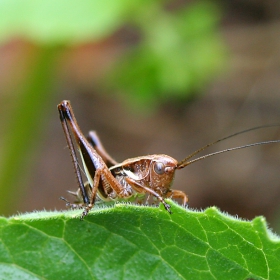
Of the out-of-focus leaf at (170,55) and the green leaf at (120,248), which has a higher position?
the out-of-focus leaf at (170,55)

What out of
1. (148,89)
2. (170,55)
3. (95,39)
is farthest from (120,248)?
(148,89)

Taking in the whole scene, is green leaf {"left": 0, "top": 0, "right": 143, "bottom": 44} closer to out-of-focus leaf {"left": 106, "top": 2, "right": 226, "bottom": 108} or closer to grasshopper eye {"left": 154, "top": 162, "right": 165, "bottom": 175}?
out-of-focus leaf {"left": 106, "top": 2, "right": 226, "bottom": 108}

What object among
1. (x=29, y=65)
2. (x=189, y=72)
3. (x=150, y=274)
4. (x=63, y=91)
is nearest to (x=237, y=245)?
(x=150, y=274)

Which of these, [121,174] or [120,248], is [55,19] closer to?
[121,174]

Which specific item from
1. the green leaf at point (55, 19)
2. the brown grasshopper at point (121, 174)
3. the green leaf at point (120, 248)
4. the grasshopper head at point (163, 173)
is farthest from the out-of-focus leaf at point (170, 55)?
the green leaf at point (120, 248)

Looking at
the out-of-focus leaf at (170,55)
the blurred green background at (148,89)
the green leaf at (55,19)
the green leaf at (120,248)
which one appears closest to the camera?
the green leaf at (120,248)

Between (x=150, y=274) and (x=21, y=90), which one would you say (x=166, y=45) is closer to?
(x=21, y=90)

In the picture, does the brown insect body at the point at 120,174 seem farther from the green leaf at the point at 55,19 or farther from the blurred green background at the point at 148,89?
the blurred green background at the point at 148,89

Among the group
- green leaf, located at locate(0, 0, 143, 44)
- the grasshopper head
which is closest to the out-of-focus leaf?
green leaf, located at locate(0, 0, 143, 44)

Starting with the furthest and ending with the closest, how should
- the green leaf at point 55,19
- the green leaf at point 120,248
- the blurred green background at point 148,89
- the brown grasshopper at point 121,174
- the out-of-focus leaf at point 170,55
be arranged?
the out-of-focus leaf at point 170,55, the blurred green background at point 148,89, the green leaf at point 55,19, the brown grasshopper at point 121,174, the green leaf at point 120,248
